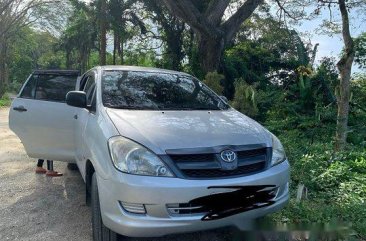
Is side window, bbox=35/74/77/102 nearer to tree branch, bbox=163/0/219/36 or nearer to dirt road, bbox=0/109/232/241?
dirt road, bbox=0/109/232/241

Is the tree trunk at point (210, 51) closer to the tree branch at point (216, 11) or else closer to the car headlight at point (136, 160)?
the tree branch at point (216, 11)

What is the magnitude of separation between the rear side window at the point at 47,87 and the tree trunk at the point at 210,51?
8222 mm

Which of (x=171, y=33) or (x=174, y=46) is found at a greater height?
(x=171, y=33)

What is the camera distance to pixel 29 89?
505cm

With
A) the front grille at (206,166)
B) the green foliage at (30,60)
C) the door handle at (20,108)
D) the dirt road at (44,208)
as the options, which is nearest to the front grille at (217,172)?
the front grille at (206,166)

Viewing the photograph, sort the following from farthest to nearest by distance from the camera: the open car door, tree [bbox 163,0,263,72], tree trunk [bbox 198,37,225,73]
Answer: tree trunk [bbox 198,37,225,73]
tree [bbox 163,0,263,72]
the open car door

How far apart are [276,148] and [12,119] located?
12.1 feet

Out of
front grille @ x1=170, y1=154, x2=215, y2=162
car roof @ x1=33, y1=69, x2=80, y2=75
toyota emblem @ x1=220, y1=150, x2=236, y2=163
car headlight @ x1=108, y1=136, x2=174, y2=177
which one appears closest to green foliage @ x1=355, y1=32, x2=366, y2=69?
car roof @ x1=33, y1=69, x2=80, y2=75

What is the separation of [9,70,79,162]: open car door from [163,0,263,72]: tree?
24.4 ft

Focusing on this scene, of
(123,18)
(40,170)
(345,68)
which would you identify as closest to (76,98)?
(40,170)

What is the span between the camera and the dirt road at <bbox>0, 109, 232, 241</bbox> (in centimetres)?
346

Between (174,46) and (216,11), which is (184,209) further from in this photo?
(174,46)

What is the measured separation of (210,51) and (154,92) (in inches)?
376

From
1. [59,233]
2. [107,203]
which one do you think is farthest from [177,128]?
[59,233]
